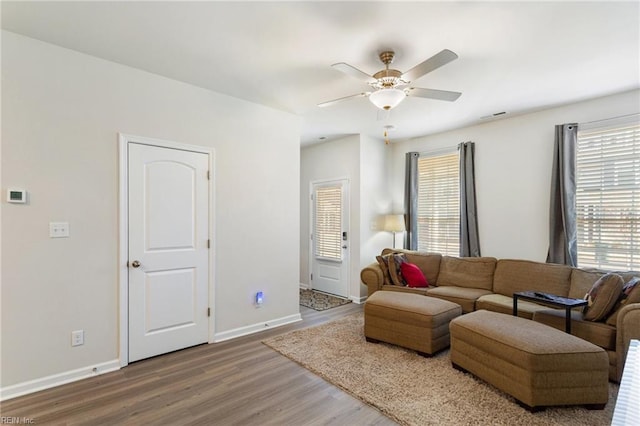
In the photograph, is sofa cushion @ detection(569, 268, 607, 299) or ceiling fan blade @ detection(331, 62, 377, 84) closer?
ceiling fan blade @ detection(331, 62, 377, 84)

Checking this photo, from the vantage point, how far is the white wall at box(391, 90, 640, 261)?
153 inches

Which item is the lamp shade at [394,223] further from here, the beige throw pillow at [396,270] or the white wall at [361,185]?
the beige throw pillow at [396,270]

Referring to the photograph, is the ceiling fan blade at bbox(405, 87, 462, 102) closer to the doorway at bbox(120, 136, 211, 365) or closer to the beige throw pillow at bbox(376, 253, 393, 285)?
the doorway at bbox(120, 136, 211, 365)

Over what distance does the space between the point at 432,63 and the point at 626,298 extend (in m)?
2.59

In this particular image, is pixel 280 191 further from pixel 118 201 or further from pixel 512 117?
pixel 512 117

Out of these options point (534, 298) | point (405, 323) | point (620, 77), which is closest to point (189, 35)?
point (405, 323)

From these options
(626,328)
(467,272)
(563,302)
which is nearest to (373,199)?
(467,272)

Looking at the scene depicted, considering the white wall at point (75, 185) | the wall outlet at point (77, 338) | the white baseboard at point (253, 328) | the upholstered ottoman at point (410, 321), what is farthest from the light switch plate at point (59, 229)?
the upholstered ottoman at point (410, 321)

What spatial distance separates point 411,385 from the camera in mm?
2523

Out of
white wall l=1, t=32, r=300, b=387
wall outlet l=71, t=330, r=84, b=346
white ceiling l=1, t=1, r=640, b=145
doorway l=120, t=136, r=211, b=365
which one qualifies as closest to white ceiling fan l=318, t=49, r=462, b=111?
white ceiling l=1, t=1, r=640, b=145

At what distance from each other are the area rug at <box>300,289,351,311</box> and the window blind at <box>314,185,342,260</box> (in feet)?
2.23

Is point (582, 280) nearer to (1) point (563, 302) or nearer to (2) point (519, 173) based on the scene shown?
(1) point (563, 302)

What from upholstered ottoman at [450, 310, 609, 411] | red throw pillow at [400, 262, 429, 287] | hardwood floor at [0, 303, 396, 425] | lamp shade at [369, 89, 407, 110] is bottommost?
hardwood floor at [0, 303, 396, 425]

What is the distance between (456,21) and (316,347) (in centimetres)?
312
